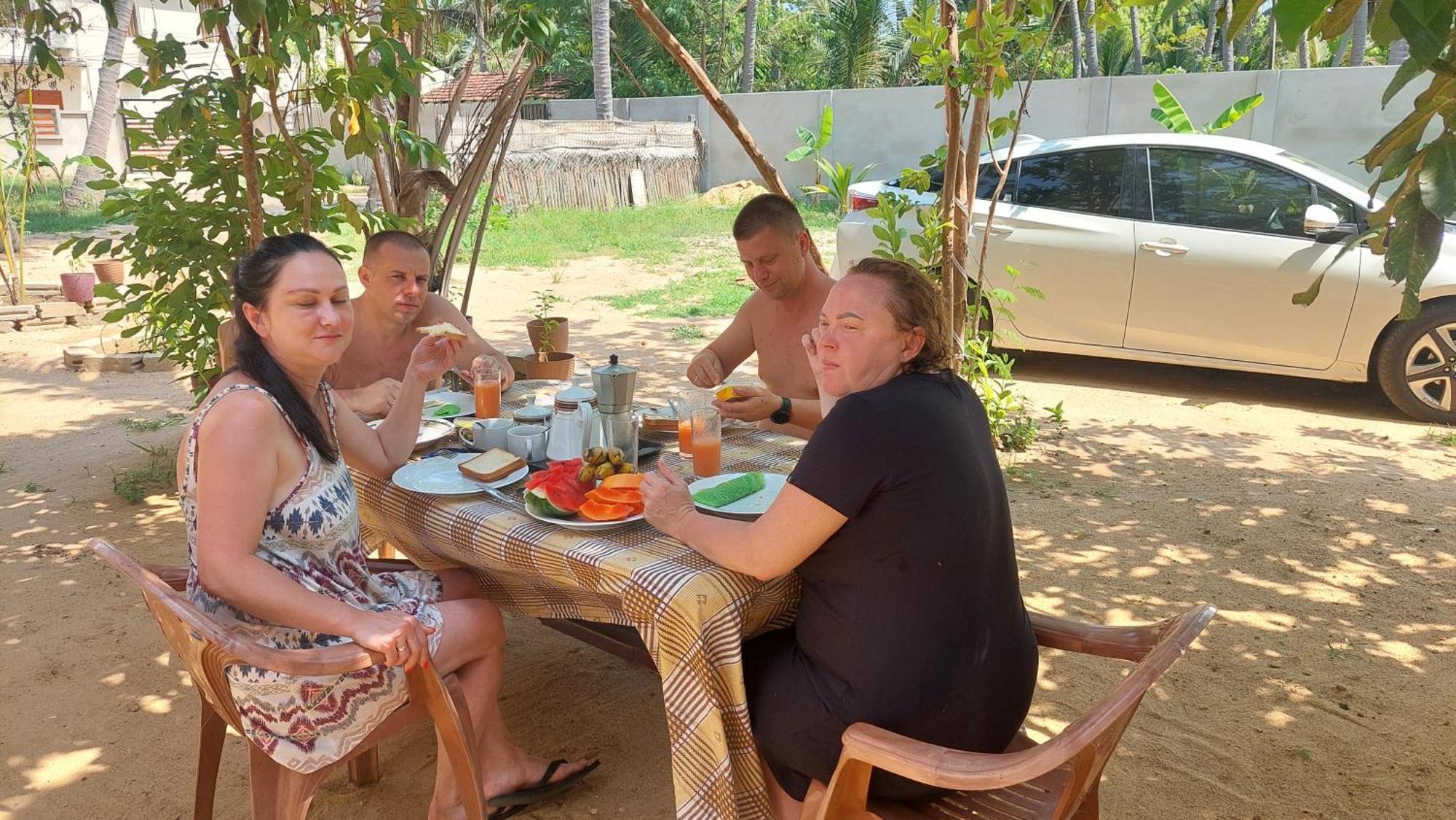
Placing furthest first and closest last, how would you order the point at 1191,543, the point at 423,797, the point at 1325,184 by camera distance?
1. the point at 1325,184
2. the point at 1191,543
3. the point at 423,797

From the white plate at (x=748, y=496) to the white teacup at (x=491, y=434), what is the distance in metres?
0.62

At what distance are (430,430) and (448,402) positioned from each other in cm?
42

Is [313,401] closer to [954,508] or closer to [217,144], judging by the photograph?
[954,508]

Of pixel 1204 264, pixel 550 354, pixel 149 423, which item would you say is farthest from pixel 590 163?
pixel 550 354

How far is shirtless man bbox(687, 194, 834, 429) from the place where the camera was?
12.5 ft

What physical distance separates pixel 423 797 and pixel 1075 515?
341 centimetres

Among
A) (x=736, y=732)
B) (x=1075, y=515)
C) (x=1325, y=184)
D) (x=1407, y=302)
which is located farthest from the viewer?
(x=1325, y=184)

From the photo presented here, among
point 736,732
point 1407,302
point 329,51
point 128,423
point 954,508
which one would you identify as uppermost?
point 329,51

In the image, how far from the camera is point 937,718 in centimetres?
196

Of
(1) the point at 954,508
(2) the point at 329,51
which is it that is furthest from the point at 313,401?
(2) the point at 329,51

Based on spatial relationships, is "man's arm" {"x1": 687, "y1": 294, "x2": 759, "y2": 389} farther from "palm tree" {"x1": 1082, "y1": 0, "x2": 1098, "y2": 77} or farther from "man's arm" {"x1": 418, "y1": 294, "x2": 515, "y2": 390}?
"palm tree" {"x1": 1082, "y1": 0, "x2": 1098, "y2": 77}

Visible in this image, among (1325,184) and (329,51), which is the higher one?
(329,51)

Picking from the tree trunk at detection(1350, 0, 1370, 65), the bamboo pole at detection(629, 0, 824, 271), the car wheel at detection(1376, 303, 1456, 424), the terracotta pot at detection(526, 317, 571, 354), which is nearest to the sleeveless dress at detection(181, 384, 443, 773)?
the terracotta pot at detection(526, 317, 571, 354)

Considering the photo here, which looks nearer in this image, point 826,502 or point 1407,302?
point 826,502
